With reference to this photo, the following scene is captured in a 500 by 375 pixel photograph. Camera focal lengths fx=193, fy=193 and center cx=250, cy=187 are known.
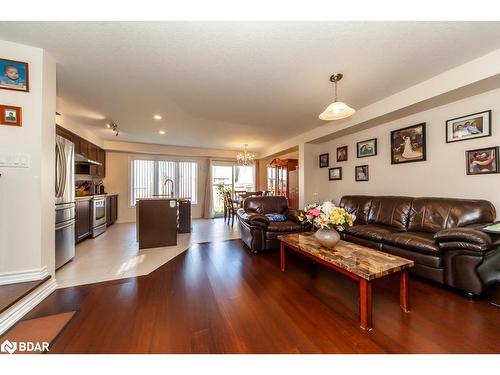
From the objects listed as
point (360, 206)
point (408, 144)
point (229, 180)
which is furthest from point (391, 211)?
point (229, 180)

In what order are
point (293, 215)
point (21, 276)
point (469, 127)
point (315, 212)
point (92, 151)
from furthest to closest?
point (92, 151) → point (293, 215) → point (469, 127) → point (315, 212) → point (21, 276)

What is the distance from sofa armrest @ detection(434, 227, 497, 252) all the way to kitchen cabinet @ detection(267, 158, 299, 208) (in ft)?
11.5

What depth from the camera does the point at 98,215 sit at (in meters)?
4.40

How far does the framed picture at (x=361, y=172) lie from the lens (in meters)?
4.01

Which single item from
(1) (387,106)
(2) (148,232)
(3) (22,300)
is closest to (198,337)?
(3) (22,300)

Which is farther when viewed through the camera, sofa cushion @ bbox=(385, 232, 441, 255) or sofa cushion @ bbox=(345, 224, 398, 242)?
sofa cushion @ bbox=(345, 224, 398, 242)

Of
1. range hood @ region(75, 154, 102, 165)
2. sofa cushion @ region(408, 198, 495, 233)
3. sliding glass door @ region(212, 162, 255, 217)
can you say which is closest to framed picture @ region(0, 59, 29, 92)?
range hood @ region(75, 154, 102, 165)

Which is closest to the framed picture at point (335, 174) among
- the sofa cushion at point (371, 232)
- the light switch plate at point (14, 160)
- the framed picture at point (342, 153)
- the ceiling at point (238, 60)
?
the framed picture at point (342, 153)

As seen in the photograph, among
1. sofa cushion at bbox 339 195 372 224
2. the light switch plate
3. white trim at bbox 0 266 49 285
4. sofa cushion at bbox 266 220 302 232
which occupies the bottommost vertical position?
white trim at bbox 0 266 49 285

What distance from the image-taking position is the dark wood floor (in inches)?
51.6

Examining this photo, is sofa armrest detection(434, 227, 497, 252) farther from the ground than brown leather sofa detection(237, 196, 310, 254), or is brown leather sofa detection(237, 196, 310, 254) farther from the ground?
sofa armrest detection(434, 227, 497, 252)

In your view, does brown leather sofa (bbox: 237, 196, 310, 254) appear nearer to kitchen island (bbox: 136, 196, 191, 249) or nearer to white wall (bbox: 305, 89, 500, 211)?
kitchen island (bbox: 136, 196, 191, 249)

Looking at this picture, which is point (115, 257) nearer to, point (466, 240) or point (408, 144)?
point (466, 240)

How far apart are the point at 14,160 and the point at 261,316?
8.99ft
